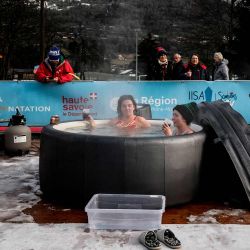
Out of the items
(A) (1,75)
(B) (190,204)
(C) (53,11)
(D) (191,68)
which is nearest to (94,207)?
(B) (190,204)

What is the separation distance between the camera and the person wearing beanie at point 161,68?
10.0 m

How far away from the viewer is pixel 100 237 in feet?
12.5

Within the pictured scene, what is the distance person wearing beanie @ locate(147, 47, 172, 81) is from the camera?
1003cm

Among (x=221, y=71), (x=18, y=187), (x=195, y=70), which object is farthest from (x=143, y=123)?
(x=221, y=71)

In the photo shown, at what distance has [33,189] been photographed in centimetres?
540

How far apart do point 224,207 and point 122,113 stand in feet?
6.14

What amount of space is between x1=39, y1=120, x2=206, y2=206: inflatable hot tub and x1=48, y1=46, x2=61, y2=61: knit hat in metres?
→ 4.46

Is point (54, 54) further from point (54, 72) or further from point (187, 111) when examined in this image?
point (187, 111)

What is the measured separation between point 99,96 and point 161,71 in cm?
152

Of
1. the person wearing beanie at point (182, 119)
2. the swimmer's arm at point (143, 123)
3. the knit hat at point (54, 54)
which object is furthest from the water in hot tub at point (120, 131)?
the knit hat at point (54, 54)

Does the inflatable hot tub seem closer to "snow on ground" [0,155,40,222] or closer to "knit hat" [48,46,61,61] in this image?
"snow on ground" [0,155,40,222]

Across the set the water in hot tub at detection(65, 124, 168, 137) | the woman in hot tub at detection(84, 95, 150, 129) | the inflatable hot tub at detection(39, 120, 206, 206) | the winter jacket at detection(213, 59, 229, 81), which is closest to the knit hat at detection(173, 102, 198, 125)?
the inflatable hot tub at detection(39, 120, 206, 206)

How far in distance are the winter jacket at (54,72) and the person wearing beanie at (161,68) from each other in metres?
1.98

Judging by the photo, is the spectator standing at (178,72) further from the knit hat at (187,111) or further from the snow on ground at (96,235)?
the snow on ground at (96,235)
